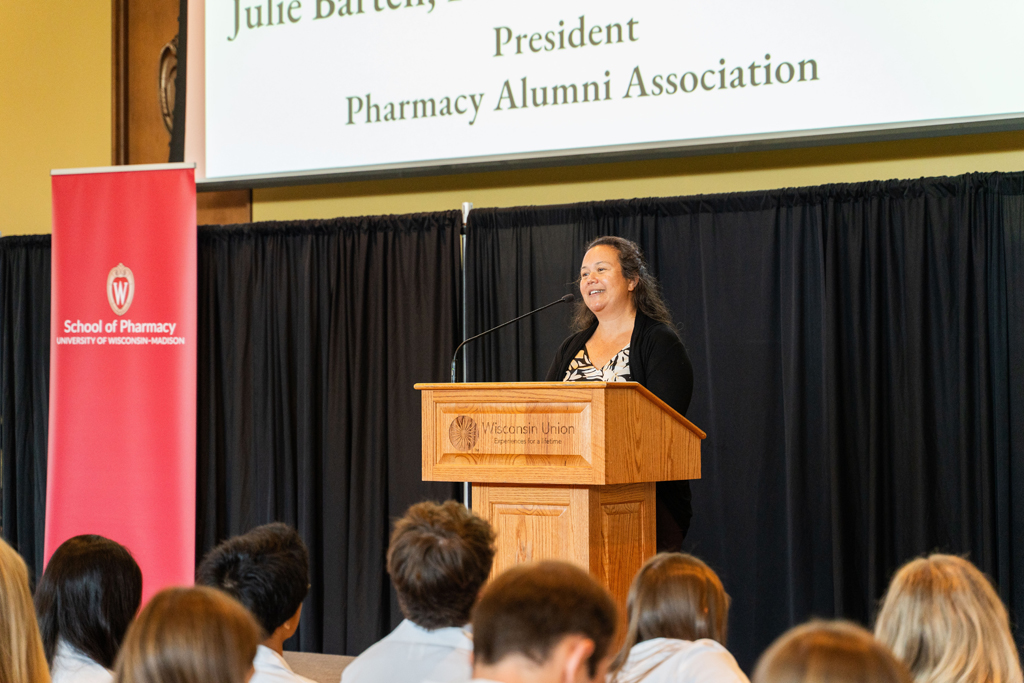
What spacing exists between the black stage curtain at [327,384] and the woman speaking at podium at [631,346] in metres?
1.75

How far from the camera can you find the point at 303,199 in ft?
19.0

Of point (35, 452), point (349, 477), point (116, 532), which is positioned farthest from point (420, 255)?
point (35, 452)

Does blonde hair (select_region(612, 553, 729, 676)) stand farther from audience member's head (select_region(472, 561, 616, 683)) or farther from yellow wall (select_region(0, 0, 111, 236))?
yellow wall (select_region(0, 0, 111, 236))

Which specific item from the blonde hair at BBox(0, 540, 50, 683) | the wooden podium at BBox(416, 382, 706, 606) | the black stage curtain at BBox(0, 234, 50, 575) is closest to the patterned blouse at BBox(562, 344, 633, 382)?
the wooden podium at BBox(416, 382, 706, 606)

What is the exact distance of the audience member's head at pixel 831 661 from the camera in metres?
1.00

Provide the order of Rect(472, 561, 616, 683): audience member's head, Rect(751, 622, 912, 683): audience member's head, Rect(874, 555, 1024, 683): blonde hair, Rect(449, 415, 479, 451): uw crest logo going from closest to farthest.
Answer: Rect(751, 622, 912, 683): audience member's head → Rect(472, 561, 616, 683): audience member's head → Rect(874, 555, 1024, 683): blonde hair → Rect(449, 415, 479, 451): uw crest logo

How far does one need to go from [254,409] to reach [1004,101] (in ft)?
13.1

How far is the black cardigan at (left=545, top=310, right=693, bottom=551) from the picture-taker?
3.27 m

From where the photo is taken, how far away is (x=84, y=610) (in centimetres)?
202

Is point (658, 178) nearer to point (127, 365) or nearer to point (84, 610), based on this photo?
point (127, 365)

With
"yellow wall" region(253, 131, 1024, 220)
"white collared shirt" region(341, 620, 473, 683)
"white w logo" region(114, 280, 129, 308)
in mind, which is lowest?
"white collared shirt" region(341, 620, 473, 683)

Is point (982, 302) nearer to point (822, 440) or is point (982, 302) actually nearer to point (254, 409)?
point (822, 440)

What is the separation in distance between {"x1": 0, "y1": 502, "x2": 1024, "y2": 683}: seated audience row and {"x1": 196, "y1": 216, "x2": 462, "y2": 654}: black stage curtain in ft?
9.88

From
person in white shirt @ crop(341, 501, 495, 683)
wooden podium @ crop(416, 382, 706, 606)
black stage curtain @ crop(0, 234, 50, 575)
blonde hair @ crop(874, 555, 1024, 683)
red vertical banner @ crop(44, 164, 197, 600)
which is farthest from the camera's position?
black stage curtain @ crop(0, 234, 50, 575)
